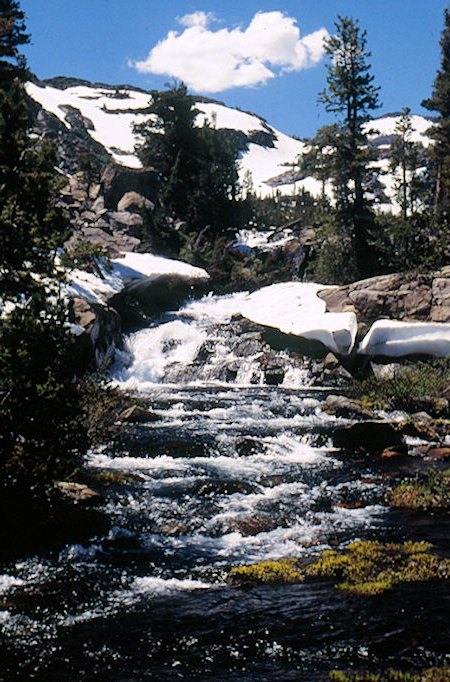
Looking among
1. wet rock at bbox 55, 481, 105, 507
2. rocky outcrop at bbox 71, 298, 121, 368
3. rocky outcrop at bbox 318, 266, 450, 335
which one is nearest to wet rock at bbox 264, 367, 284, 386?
rocky outcrop at bbox 318, 266, 450, 335

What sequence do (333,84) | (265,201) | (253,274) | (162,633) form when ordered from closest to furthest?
(162,633)
(333,84)
(253,274)
(265,201)

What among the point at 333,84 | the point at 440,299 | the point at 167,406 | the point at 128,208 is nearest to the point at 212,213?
the point at 128,208

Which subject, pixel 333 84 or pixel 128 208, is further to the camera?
pixel 128 208

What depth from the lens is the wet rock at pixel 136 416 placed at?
17.0 m

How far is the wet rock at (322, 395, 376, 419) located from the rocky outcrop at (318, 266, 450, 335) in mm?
5613

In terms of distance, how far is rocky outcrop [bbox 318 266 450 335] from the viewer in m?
23.4

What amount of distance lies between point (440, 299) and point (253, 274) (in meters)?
17.0

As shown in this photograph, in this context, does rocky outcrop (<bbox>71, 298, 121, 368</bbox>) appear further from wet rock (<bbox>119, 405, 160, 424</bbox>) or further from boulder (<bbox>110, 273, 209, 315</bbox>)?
wet rock (<bbox>119, 405, 160, 424</bbox>)

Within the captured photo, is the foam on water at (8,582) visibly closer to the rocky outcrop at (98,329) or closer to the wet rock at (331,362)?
the rocky outcrop at (98,329)

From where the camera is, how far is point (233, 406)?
765 inches

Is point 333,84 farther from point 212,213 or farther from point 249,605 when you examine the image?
point 249,605

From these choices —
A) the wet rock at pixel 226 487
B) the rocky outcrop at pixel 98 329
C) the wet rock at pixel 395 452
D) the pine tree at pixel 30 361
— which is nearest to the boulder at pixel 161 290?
the rocky outcrop at pixel 98 329

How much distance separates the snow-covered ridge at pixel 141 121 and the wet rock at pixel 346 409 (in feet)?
247

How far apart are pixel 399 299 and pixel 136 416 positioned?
13410mm
